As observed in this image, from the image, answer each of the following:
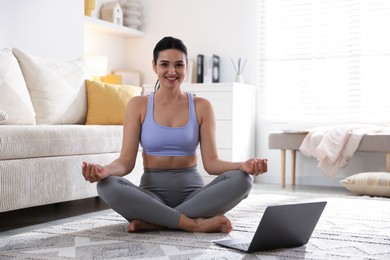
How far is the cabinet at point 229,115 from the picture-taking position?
471cm

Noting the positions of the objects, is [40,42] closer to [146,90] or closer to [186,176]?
[146,90]

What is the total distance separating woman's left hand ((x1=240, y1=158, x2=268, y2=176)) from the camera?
2.14 m

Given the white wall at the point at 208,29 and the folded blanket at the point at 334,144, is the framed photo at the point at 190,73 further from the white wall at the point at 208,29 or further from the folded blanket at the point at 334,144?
the folded blanket at the point at 334,144

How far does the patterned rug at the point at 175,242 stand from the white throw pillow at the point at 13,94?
705mm

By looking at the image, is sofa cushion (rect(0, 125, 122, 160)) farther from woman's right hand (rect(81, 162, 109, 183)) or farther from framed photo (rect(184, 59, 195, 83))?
framed photo (rect(184, 59, 195, 83))

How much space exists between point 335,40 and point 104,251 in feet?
11.8

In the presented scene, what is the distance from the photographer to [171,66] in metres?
2.40

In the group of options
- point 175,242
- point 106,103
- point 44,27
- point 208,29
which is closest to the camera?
point 175,242

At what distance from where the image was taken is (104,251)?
1.95 m

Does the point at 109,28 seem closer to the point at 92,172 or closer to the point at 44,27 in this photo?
the point at 44,27

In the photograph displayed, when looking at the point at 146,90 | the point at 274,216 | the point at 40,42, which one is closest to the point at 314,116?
the point at 146,90

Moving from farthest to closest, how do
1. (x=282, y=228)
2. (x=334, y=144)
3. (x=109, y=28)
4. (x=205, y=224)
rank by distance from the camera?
(x=109, y=28), (x=334, y=144), (x=205, y=224), (x=282, y=228)

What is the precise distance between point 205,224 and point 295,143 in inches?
94.5

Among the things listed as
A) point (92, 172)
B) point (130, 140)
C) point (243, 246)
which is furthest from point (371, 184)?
point (92, 172)
